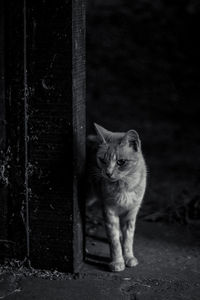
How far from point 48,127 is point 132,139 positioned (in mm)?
556

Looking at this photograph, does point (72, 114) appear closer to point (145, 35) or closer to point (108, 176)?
point (108, 176)

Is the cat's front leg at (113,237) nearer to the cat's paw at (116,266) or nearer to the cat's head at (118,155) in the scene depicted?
the cat's paw at (116,266)

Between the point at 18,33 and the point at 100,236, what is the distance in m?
1.82

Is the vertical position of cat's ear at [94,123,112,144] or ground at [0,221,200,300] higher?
cat's ear at [94,123,112,144]

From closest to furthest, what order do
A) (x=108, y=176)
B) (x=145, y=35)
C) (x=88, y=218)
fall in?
(x=108, y=176) → (x=88, y=218) → (x=145, y=35)

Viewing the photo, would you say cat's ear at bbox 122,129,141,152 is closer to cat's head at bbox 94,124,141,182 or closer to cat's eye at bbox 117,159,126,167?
cat's head at bbox 94,124,141,182

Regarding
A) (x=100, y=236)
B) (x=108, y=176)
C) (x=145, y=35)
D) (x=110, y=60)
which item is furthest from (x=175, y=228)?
(x=110, y=60)

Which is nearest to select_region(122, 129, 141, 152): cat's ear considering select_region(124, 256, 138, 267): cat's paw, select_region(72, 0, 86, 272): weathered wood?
select_region(72, 0, 86, 272): weathered wood

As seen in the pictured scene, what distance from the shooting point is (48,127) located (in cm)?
378

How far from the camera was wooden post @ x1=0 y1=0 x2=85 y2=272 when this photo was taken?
3.62 metres

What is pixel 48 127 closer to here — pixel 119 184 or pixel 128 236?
pixel 119 184

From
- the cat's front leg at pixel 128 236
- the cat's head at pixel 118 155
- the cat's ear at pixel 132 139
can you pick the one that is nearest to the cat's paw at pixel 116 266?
the cat's front leg at pixel 128 236

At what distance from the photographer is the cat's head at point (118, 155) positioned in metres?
3.90

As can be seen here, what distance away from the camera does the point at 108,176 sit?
12.8ft
